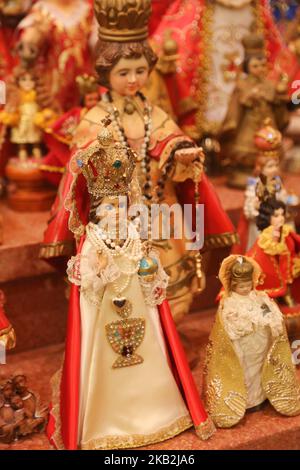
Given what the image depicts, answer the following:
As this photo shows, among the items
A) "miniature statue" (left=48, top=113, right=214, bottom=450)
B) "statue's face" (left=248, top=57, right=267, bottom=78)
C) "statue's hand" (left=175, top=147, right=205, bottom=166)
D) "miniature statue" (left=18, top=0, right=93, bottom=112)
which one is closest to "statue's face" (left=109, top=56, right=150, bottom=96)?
"statue's hand" (left=175, top=147, right=205, bottom=166)

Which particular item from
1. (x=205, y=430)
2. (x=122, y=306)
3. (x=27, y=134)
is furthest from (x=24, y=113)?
(x=205, y=430)

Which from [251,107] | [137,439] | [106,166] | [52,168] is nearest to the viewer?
[106,166]

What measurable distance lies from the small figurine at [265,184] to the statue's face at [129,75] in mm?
484

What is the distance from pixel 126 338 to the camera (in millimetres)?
2541

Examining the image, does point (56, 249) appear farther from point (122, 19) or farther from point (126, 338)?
point (122, 19)

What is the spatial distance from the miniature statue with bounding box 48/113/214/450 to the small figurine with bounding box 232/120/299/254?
2.03 feet

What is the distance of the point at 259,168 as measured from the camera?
10.3ft

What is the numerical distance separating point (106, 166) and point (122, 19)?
1.74ft

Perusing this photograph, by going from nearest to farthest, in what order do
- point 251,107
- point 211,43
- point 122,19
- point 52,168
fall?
point 122,19 < point 52,168 < point 251,107 < point 211,43

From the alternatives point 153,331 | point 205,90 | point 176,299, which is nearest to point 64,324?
point 176,299

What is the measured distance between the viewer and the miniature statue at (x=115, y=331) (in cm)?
Result: 249

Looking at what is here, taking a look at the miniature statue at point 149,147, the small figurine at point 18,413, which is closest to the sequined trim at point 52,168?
the miniature statue at point 149,147

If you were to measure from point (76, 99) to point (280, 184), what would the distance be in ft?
3.49

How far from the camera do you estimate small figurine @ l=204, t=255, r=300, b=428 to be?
103 inches
